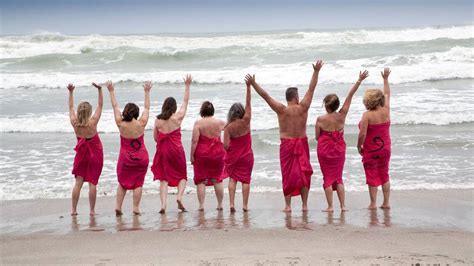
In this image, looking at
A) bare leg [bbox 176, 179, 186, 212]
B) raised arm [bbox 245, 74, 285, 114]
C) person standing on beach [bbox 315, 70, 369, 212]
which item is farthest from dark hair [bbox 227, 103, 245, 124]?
bare leg [bbox 176, 179, 186, 212]

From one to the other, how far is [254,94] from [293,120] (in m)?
12.1

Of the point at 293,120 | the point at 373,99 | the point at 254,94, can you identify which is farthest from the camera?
the point at 254,94

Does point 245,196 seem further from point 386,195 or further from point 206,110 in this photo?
point 386,195

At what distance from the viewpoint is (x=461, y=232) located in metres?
7.86

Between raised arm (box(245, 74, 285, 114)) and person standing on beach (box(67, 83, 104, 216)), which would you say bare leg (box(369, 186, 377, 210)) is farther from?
person standing on beach (box(67, 83, 104, 216))

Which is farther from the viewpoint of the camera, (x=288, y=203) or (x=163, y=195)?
(x=163, y=195)

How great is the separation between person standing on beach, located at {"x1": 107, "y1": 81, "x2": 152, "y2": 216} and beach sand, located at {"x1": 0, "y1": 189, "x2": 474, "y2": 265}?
1.06 ft

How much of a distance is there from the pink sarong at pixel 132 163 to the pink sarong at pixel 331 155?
2.08 meters

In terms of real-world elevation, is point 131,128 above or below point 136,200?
above

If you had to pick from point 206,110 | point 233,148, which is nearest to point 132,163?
point 206,110

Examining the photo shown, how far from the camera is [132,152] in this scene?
907cm

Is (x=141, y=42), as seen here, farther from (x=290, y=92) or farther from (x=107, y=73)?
(x=290, y=92)

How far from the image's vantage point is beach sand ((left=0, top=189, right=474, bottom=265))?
6.91m

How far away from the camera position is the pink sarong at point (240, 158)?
9250mm
